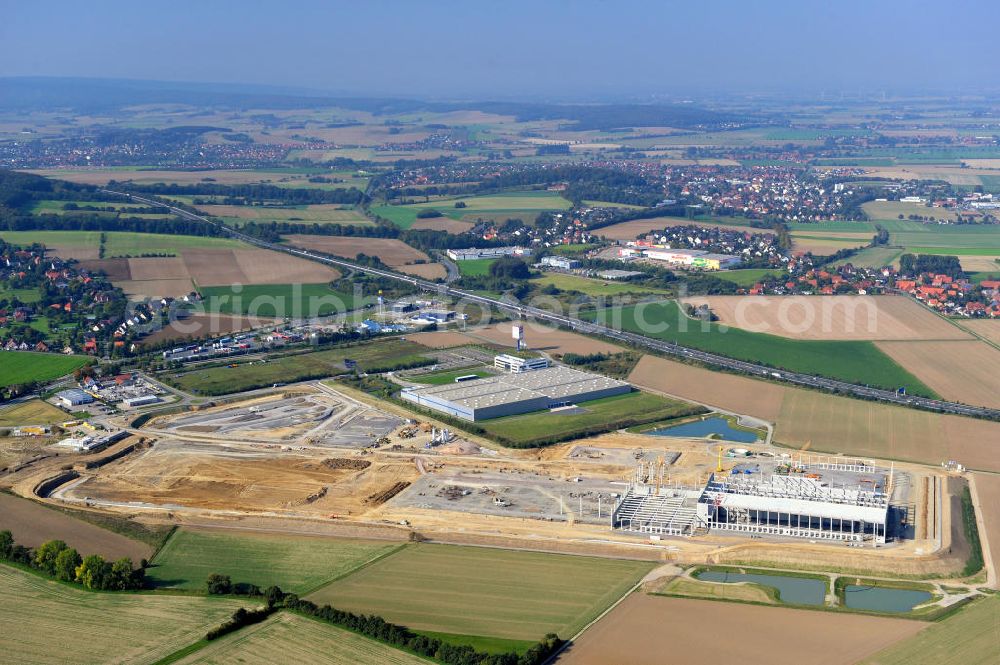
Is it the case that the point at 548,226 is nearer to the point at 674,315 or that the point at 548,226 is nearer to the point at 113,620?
the point at 674,315

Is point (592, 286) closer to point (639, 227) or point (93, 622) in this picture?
point (639, 227)

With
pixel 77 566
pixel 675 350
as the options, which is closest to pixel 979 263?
pixel 675 350

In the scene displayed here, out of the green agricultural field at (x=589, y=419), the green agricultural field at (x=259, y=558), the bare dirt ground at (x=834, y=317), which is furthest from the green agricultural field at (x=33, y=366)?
the bare dirt ground at (x=834, y=317)

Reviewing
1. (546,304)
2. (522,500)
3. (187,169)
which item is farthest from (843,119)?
(522,500)

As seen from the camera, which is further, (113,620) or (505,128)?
(505,128)

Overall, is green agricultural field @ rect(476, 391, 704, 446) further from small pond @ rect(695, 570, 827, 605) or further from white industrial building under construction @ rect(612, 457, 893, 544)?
small pond @ rect(695, 570, 827, 605)

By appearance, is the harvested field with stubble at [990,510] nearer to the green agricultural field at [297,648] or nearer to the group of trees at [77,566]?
the green agricultural field at [297,648]
